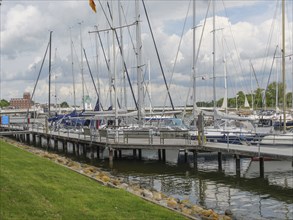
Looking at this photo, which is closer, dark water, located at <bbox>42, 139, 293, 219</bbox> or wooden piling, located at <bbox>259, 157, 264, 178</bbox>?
dark water, located at <bbox>42, 139, 293, 219</bbox>

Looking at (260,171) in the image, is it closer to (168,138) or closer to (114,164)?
(168,138)

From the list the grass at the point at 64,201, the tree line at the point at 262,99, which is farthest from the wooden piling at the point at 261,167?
the tree line at the point at 262,99

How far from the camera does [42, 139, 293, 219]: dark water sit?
19.5m

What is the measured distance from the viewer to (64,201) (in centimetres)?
1281

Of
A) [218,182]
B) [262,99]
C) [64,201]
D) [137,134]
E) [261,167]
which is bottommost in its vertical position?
[218,182]

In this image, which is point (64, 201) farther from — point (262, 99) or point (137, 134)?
point (262, 99)

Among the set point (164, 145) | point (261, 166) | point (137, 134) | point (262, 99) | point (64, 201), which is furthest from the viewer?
point (262, 99)

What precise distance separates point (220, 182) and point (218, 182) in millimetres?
114

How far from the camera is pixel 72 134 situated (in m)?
47.0

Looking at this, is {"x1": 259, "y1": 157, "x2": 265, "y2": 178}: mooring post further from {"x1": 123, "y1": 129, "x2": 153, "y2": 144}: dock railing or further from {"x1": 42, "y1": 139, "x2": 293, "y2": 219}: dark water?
{"x1": 123, "y1": 129, "x2": 153, "y2": 144}: dock railing

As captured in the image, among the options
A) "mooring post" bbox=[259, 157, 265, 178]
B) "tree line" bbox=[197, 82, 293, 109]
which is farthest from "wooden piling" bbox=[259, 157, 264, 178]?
"tree line" bbox=[197, 82, 293, 109]

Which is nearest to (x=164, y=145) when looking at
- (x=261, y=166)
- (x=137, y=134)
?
(x=137, y=134)

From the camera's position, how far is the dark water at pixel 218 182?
19547mm

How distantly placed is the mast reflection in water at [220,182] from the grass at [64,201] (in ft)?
19.1
